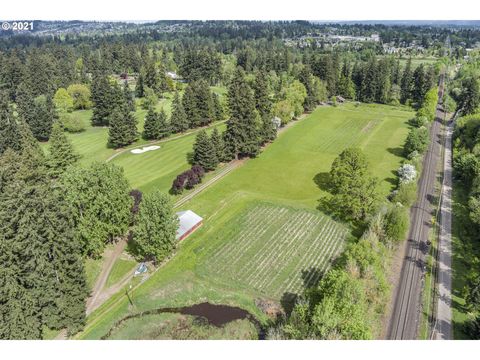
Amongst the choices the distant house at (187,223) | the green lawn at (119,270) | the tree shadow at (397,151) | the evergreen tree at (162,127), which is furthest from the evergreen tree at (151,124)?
the tree shadow at (397,151)

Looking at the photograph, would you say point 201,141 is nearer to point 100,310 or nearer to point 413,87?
point 100,310

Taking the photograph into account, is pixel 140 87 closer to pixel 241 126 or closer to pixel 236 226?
pixel 241 126

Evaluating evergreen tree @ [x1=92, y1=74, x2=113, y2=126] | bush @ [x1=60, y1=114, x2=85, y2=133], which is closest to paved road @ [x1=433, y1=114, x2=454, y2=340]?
evergreen tree @ [x1=92, y1=74, x2=113, y2=126]

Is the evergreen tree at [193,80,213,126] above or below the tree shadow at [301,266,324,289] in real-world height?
above

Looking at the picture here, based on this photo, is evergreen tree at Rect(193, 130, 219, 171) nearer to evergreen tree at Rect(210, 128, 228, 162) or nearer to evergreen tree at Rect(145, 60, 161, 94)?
evergreen tree at Rect(210, 128, 228, 162)

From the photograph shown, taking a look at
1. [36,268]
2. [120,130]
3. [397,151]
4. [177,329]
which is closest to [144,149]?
[120,130]

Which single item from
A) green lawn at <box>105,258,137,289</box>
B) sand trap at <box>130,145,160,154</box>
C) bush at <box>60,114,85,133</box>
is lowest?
green lawn at <box>105,258,137,289</box>
